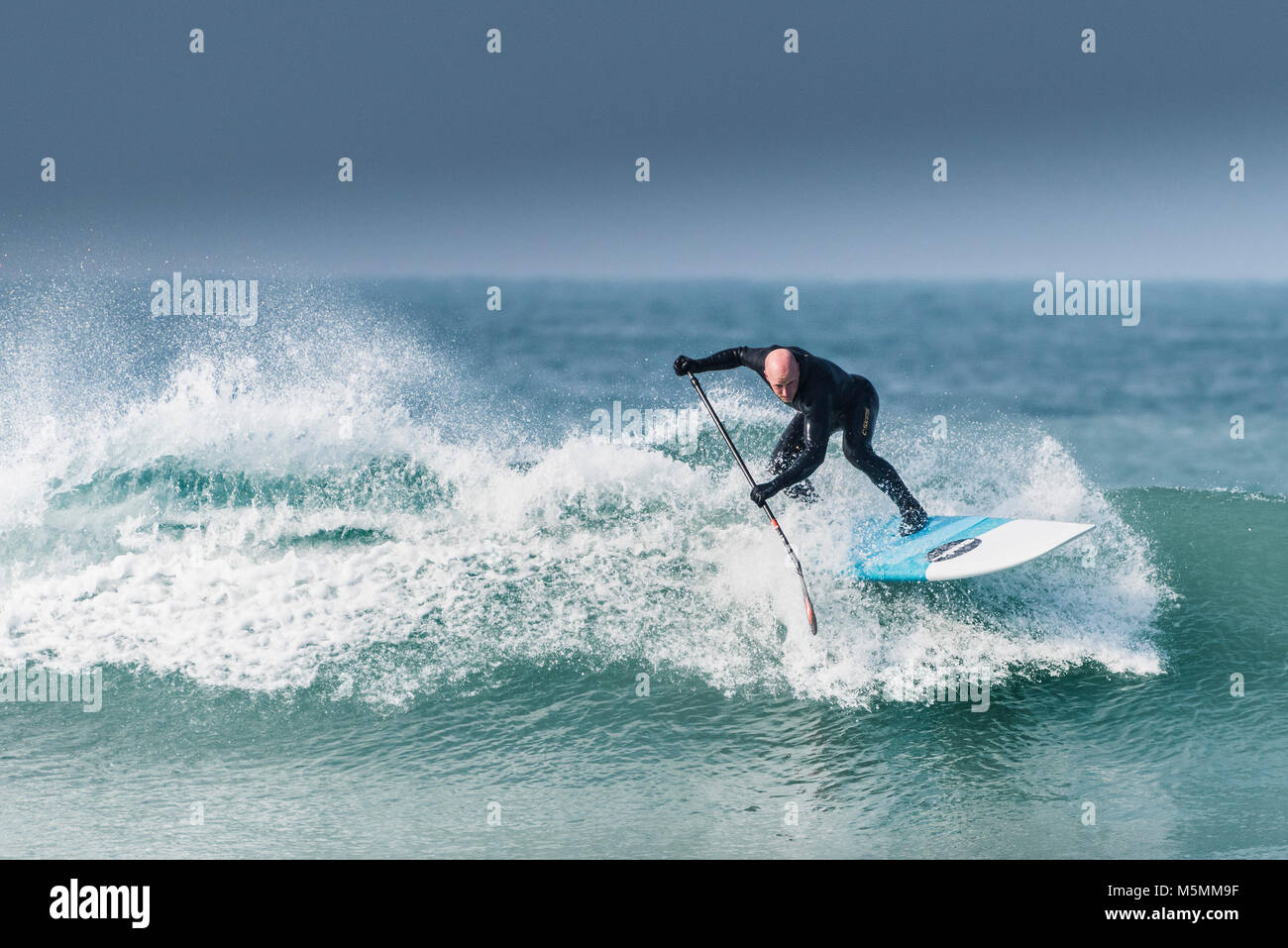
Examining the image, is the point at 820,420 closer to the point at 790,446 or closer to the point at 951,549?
the point at 790,446

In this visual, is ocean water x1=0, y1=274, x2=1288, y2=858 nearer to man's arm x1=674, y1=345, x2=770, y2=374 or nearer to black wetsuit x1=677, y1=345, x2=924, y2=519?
black wetsuit x1=677, y1=345, x2=924, y2=519

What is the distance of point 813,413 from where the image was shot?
668 cm

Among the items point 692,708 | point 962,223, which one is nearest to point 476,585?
point 692,708

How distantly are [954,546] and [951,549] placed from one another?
55mm

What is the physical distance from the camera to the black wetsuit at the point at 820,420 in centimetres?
669

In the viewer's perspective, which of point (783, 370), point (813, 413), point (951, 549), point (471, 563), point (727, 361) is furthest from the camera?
point (471, 563)

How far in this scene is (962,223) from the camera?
50.7 meters

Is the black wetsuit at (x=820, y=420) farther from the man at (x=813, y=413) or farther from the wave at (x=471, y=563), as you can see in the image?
the wave at (x=471, y=563)

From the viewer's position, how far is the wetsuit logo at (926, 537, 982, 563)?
685 centimetres

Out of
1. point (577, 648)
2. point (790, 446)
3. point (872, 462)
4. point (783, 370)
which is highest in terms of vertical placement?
point (783, 370)

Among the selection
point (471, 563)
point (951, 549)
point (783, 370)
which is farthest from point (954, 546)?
point (471, 563)

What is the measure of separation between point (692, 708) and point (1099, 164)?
5214 centimetres

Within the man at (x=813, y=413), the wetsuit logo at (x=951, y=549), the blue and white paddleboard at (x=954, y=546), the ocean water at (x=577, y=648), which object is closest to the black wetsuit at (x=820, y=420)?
the man at (x=813, y=413)

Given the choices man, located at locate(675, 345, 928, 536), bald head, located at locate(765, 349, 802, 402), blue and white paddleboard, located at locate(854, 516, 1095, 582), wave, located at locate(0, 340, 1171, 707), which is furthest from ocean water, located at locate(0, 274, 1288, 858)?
bald head, located at locate(765, 349, 802, 402)
